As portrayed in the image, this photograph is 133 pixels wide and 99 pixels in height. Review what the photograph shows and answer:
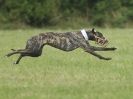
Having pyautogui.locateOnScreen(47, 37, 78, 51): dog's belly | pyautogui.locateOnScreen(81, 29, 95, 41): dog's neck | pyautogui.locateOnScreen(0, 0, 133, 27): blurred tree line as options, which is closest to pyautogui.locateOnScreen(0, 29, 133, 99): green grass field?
pyautogui.locateOnScreen(47, 37, 78, 51): dog's belly

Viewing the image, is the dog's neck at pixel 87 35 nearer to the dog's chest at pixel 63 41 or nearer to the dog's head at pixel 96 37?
the dog's head at pixel 96 37

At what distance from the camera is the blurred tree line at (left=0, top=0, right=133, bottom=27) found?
28797 millimetres

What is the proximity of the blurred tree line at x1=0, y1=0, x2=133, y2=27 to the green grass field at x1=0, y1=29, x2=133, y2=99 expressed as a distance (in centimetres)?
1435

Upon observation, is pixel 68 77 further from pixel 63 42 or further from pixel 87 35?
pixel 87 35

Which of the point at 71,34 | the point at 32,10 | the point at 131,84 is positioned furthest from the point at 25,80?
the point at 32,10

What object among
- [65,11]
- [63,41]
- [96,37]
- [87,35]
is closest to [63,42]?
[63,41]

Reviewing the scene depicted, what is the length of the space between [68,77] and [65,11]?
2007cm

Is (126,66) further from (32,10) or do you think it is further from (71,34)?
(32,10)

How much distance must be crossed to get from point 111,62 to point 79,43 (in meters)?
2.26

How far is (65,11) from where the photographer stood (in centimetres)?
3016

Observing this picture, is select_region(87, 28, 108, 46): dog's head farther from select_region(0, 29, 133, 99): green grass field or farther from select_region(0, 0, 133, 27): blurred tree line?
select_region(0, 0, 133, 27): blurred tree line

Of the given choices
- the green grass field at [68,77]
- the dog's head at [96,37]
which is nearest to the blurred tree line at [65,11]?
the green grass field at [68,77]

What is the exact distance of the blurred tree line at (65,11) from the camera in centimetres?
2880

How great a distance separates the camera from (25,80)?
32.8 feet
